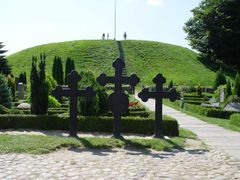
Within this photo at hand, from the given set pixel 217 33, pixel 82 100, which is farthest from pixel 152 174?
pixel 217 33

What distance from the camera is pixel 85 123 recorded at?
11562mm

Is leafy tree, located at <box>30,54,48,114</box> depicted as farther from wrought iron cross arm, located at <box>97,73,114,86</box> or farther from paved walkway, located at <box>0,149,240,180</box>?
paved walkway, located at <box>0,149,240,180</box>

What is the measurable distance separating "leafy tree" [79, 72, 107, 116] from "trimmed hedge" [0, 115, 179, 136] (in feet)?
3.16

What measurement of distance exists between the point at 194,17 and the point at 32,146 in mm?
50683

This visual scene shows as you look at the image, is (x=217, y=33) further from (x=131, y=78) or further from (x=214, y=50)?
(x=131, y=78)

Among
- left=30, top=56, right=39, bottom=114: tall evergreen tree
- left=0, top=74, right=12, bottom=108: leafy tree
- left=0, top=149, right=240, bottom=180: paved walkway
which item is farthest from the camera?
left=0, top=74, right=12, bottom=108: leafy tree

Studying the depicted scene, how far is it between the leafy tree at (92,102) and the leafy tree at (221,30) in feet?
132

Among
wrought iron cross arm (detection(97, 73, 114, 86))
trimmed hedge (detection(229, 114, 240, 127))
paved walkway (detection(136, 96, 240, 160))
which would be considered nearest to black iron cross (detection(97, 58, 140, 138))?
wrought iron cross arm (detection(97, 73, 114, 86))

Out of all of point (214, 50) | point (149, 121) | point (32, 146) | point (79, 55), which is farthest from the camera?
point (79, 55)

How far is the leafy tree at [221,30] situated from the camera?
5066cm

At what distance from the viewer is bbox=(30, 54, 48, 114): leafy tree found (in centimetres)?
1306

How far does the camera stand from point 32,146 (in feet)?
25.8

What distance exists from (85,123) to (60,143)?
128 inches

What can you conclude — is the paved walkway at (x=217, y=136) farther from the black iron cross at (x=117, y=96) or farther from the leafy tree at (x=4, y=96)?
the leafy tree at (x=4, y=96)
